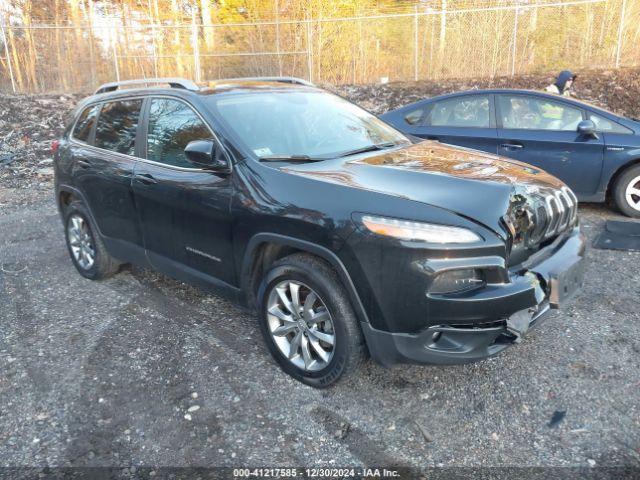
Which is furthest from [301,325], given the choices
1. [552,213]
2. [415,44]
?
[415,44]

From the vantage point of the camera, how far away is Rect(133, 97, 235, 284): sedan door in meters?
3.42

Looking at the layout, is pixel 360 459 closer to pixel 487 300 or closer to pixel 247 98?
pixel 487 300

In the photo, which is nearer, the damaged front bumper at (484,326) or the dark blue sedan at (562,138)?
the damaged front bumper at (484,326)

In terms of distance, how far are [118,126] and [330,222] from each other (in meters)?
2.56

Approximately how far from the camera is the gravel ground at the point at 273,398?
8.73 feet

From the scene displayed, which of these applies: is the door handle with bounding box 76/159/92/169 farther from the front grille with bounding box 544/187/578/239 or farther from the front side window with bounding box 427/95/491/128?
the front side window with bounding box 427/95/491/128

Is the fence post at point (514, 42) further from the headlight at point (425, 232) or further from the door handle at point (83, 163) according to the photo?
the headlight at point (425, 232)

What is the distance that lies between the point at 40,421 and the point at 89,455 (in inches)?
20.2

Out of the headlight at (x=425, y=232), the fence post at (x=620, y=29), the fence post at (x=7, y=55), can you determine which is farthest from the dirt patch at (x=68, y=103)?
the headlight at (x=425, y=232)

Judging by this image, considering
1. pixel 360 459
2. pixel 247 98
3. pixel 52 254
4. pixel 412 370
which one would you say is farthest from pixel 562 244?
pixel 52 254

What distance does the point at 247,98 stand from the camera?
12.5 ft

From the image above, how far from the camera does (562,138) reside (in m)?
6.20

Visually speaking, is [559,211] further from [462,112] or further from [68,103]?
[68,103]

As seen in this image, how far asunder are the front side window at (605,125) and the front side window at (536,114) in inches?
6.6
